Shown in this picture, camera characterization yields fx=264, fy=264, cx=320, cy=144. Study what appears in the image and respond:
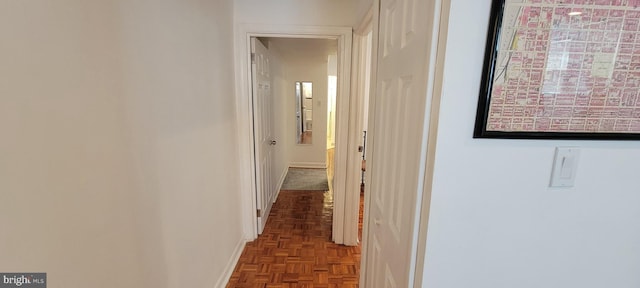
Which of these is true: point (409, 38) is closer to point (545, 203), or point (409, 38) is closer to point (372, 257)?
point (545, 203)

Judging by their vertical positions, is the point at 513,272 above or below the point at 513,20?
below

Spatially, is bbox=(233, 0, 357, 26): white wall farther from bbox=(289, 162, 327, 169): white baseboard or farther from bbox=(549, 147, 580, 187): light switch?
bbox=(289, 162, 327, 169): white baseboard

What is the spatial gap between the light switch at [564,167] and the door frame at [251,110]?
1.63 m

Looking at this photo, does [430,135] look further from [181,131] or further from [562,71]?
[181,131]

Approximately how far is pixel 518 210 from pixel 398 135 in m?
0.39

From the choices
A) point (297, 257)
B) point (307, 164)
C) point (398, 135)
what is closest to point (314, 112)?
point (307, 164)

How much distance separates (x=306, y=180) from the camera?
171 inches

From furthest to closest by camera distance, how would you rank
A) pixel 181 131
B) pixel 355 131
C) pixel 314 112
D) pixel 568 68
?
1. pixel 314 112
2. pixel 355 131
3. pixel 181 131
4. pixel 568 68

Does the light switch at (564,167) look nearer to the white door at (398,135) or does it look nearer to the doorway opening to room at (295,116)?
the white door at (398,135)

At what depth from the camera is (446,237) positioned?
0.71 m

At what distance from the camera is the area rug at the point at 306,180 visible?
400cm

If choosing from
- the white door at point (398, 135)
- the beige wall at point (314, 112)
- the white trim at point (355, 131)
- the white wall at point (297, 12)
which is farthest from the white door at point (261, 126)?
the beige wall at point (314, 112)

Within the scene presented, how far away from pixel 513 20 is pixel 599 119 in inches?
13.5

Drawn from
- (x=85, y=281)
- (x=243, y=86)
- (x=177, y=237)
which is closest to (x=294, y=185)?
(x=243, y=86)
